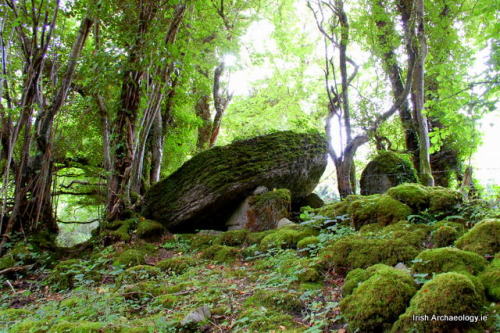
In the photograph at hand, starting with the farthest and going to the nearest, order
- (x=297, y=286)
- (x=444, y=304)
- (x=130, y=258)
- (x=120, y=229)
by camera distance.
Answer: (x=120, y=229) < (x=130, y=258) < (x=297, y=286) < (x=444, y=304)

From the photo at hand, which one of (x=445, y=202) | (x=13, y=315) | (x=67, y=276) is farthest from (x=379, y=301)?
(x=67, y=276)

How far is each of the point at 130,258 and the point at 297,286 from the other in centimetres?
320

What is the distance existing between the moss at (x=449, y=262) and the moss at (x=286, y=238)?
212cm

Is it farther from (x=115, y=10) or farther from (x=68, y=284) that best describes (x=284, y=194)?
(x=115, y=10)

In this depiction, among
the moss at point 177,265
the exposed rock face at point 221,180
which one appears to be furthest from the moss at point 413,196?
the moss at point 177,265

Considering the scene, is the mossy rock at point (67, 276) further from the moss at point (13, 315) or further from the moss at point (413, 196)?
the moss at point (413, 196)

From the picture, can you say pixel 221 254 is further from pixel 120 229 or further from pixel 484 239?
pixel 484 239

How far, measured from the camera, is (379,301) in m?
2.27

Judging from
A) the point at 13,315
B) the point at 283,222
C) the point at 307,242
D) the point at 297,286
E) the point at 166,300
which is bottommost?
the point at 13,315

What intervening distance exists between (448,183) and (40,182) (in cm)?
1210

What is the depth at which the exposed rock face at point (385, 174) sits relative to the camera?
8.42 metres

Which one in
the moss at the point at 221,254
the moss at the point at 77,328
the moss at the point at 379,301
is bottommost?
the moss at the point at 77,328

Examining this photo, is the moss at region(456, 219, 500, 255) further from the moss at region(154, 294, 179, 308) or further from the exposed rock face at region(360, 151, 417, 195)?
the exposed rock face at region(360, 151, 417, 195)

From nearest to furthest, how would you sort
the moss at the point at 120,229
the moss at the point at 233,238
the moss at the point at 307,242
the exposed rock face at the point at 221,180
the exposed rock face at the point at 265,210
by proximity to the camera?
the moss at the point at 307,242 < the moss at the point at 233,238 < the moss at the point at 120,229 < the exposed rock face at the point at 265,210 < the exposed rock face at the point at 221,180
